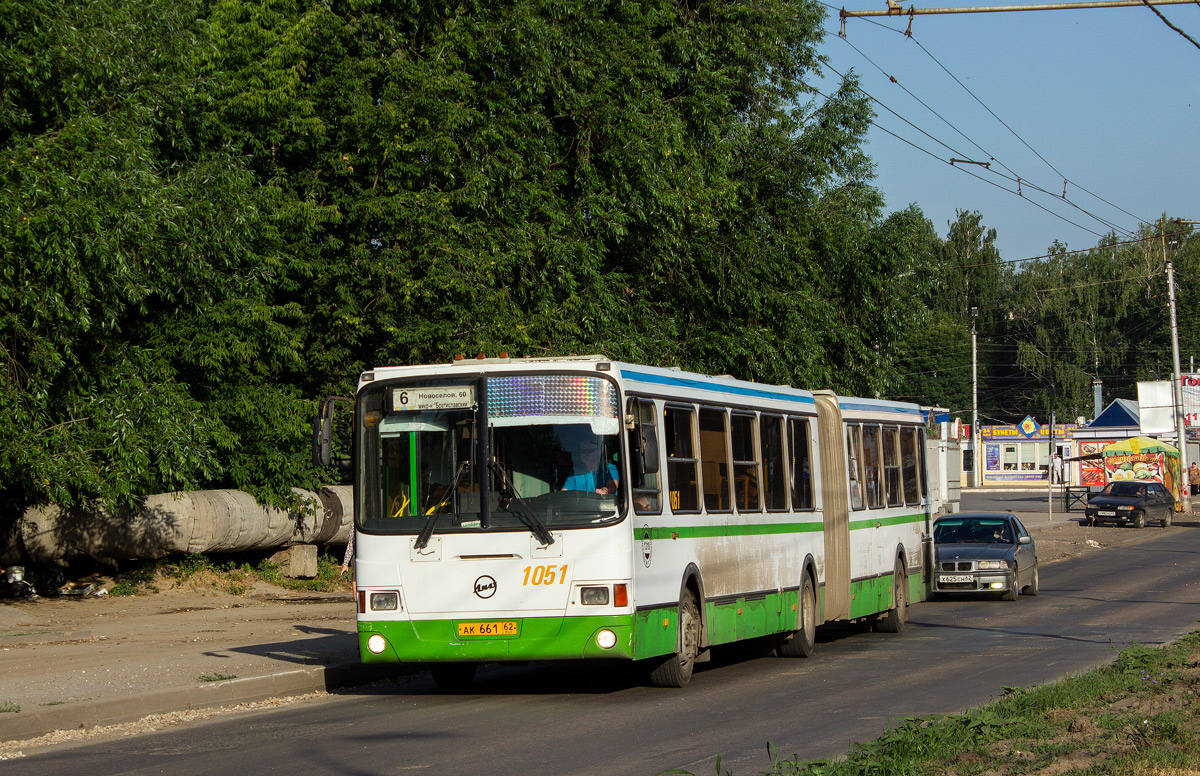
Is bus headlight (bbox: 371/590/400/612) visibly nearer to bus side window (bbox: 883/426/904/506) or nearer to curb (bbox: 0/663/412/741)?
curb (bbox: 0/663/412/741)

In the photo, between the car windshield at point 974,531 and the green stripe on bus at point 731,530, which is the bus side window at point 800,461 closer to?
the green stripe on bus at point 731,530

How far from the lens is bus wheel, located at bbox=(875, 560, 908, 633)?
1948 cm

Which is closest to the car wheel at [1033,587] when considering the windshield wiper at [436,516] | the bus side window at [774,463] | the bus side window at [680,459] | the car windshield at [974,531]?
the car windshield at [974,531]

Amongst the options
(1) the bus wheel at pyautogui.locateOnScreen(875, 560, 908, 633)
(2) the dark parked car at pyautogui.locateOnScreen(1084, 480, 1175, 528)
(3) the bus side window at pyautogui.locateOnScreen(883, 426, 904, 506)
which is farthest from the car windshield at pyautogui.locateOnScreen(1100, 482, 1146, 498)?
(1) the bus wheel at pyautogui.locateOnScreen(875, 560, 908, 633)

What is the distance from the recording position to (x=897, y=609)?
19578mm

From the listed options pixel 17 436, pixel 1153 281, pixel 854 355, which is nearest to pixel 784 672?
pixel 17 436

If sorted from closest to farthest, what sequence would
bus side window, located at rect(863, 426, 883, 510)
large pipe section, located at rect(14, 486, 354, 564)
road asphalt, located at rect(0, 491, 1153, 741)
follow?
road asphalt, located at rect(0, 491, 1153, 741) < bus side window, located at rect(863, 426, 883, 510) < large pipe section, located at rect(14, 486, 354, 564)

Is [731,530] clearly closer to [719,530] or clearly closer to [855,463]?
[719,530]

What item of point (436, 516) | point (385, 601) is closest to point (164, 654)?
point (385, 601)

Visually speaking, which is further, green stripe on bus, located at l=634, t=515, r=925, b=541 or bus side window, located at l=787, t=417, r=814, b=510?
bus side window, located at l=787, t=417, r=814, b=510

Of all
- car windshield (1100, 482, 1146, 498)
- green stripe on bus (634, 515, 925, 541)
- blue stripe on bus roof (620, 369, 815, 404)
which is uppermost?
blue stripe on bus roof (620, 369, 815, 404)

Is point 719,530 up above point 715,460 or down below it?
below

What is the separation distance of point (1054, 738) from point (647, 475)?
4.91 m

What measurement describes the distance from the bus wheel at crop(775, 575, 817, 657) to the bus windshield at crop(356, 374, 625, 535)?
515cm
